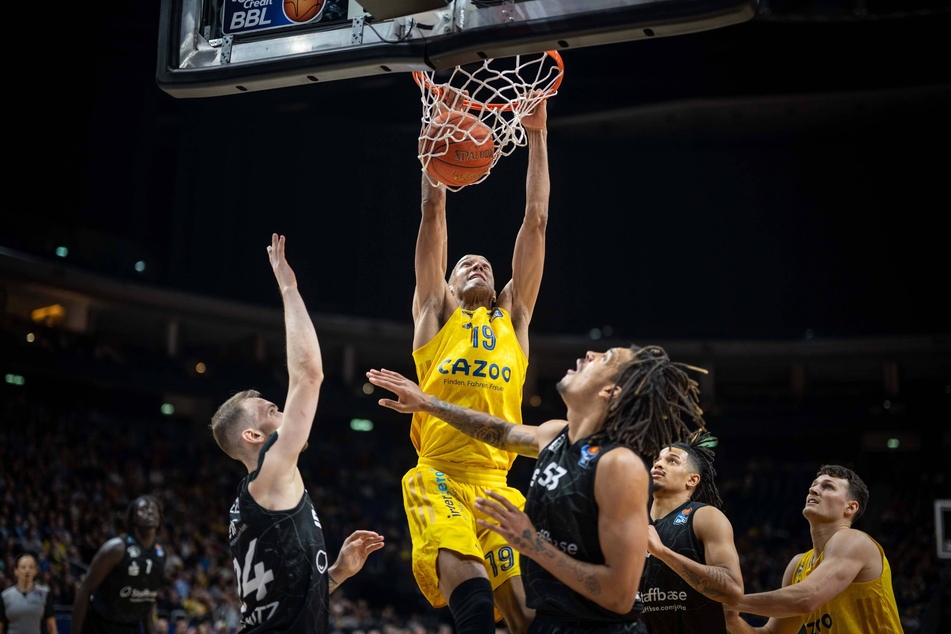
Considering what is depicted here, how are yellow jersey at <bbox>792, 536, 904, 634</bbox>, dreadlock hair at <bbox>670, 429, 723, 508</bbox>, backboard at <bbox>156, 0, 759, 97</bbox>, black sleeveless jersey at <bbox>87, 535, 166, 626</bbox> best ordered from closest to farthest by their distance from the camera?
backboard at <bbox>156, 0, 759, 97</bbox> → yellow jersey at <bbox>792, 536, 904, 634</bbox> → dreadlock hair at <bbox>670, 429, 723, 508</bbox> → black sleeveless jersey at <bbox>87, 535, 166, 626</bbox>

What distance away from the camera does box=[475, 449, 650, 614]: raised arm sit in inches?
128

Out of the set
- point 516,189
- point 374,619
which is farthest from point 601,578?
point 516,189

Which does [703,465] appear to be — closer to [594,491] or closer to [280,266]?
[594,491]

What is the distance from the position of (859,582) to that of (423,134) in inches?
134

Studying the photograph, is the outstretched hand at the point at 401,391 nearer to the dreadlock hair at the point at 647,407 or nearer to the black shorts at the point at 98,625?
the dreadlock hair at the point at 647,407

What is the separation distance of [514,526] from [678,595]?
2.01 m

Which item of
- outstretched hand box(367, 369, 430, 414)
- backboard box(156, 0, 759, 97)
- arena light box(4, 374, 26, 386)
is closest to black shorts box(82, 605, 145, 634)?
backboard box(156, 0, 759, 97)

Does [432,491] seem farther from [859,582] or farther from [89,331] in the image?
[89,331]

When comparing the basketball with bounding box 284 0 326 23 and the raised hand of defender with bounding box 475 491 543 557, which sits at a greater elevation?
the basketball with bounding box 284 0 326 23

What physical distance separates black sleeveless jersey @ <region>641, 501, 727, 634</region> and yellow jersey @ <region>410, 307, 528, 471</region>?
0.95 metres

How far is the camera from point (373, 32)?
14.0 ft

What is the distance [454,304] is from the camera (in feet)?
17.5

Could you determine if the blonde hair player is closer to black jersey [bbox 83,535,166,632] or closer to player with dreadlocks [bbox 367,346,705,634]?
player with dreadlocks [bbox 367,346,705,634]

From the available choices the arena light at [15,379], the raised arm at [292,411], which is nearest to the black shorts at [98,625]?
the raised arm at [292,411]
